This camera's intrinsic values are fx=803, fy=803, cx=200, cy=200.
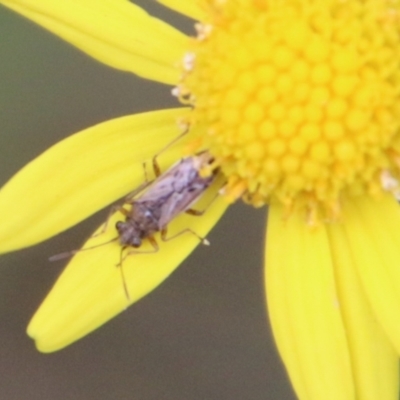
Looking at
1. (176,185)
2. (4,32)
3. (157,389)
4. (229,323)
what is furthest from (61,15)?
(157,389)

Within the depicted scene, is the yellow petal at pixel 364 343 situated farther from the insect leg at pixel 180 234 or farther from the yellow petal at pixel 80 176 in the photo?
the yellow petal at pixel 80 176

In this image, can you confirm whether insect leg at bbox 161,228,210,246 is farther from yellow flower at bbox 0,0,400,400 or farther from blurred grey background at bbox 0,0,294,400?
blurred grey background at bbox 0,0,294,400

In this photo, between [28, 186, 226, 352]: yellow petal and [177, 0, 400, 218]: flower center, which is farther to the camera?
[28, 186, 226, 352]: yellow petal

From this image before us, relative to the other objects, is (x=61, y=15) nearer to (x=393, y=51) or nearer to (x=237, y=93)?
(x=237, y=93)

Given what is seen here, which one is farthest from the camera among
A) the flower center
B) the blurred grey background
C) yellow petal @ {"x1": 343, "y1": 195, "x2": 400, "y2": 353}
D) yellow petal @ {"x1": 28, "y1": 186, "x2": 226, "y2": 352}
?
the blurred grey background

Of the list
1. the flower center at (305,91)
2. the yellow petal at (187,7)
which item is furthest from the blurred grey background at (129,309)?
the flower center at (305,91)

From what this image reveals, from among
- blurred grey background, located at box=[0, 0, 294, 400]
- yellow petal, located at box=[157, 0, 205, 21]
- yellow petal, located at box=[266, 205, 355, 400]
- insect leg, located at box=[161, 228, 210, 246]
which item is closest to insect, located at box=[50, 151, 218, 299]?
insect leg, located at box=[161, 228, 210, 246]

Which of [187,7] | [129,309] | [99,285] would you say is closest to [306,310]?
[99,285]
